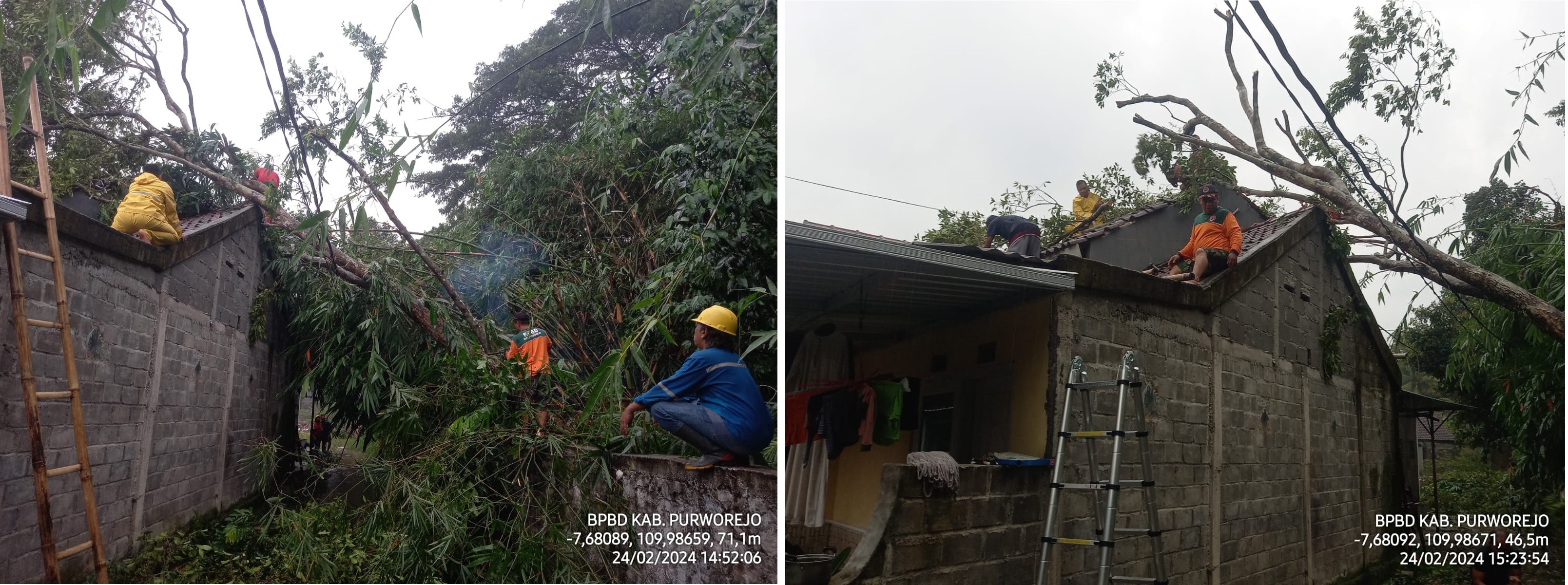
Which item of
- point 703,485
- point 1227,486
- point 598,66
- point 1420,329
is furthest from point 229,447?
point 1420,329

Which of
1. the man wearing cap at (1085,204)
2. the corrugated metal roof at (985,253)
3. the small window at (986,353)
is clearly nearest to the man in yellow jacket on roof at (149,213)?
the corrugated metal roof at (985,253)

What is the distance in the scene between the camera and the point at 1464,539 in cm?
361

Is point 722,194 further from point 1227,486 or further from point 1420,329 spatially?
point 1420,329

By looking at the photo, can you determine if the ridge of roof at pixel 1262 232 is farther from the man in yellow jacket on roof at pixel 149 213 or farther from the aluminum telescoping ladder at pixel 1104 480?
the man in yellow jacket on roof at pixel 149 213

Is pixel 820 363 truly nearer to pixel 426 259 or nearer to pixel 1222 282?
pixel 1222 282

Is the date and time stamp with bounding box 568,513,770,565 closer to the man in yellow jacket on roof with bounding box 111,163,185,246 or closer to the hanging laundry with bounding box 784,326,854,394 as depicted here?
the hanging laundry with bounding box 784,326,854,394

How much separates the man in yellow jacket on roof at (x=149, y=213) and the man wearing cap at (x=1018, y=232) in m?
3.79

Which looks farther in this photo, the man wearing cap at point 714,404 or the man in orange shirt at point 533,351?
the man in orange shirt at point 533,351

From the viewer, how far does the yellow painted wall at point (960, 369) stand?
11.8 feet

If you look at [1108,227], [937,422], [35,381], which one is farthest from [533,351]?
[1108,227]

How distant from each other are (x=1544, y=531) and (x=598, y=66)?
5844 millimetres

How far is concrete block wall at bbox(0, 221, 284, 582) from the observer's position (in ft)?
10.1

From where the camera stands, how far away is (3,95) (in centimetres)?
355

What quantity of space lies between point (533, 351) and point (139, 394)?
63.2 inches
